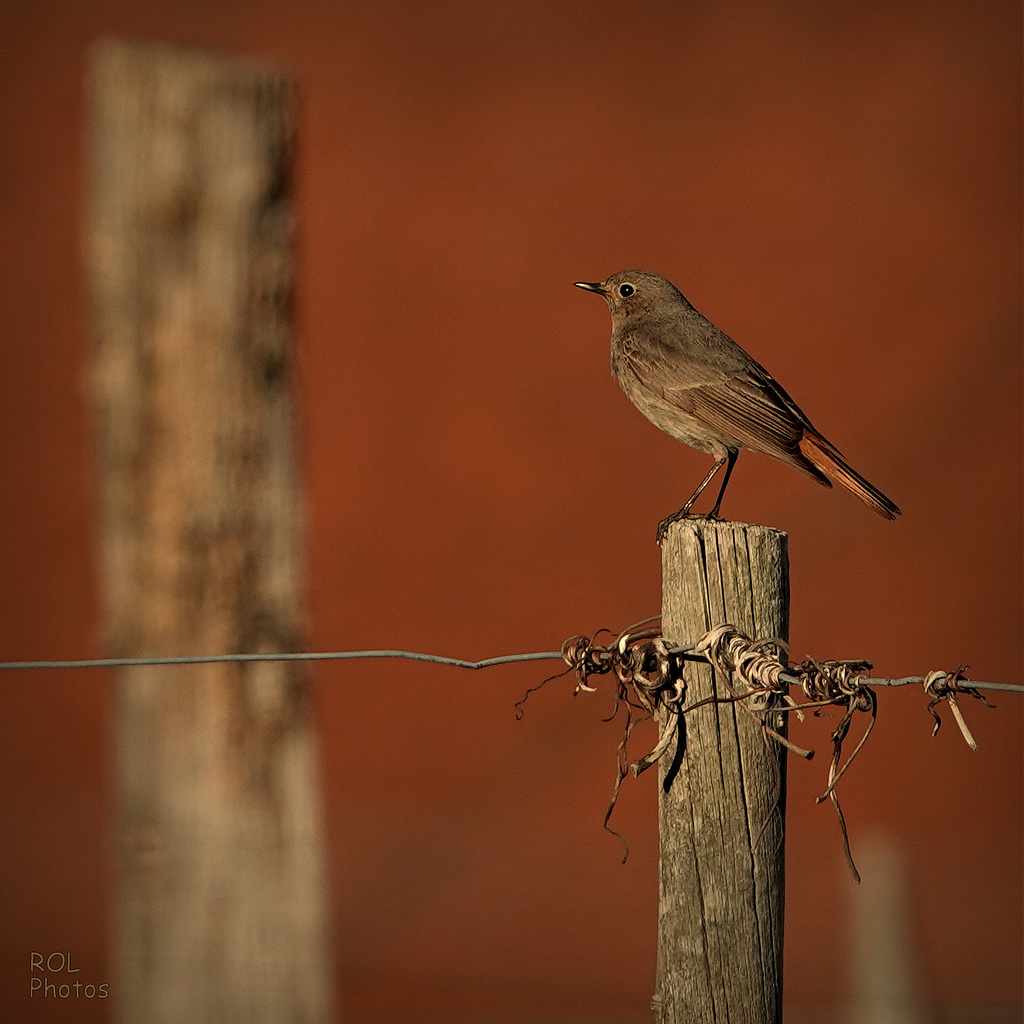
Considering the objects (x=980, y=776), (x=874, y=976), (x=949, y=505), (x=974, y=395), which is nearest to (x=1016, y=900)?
(x=980, y=776)

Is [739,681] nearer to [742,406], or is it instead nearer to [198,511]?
[198,511]

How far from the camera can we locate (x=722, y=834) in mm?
2389

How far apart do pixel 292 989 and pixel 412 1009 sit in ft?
16.7

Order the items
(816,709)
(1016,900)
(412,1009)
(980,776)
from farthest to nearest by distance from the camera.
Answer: (980,776) → (1016,900) → (412,1009) → (816,709)

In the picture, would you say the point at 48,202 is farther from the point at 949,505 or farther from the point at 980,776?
the point at 980,776

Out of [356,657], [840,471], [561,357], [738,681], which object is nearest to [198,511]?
[356,657]

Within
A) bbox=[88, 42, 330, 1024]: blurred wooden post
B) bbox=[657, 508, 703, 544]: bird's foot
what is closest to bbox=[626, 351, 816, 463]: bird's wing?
bbox=[657, 508, 703, 544]: bird's foot

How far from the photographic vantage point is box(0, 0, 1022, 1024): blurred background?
10.2 meters

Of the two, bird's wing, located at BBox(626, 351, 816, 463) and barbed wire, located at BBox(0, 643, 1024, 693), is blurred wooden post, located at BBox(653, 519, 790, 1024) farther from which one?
bird's wing, located at BBox(626, 351, 816, 463)

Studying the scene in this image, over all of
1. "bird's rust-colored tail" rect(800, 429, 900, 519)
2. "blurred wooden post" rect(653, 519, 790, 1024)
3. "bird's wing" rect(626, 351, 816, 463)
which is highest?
"bird's wing" rect(626, 351, 816, 463)

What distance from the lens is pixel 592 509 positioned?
35.0 feet

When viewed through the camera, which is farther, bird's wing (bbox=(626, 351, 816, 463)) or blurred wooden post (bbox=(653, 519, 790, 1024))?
bird's wing (bbox=(626, 351, 816, 463))

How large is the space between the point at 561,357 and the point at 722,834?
28.5 ft

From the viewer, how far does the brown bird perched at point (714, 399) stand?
14.6 ft
